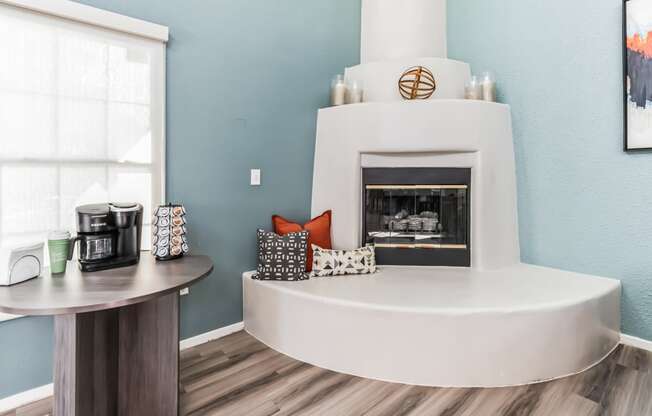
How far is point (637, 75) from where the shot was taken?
2.41 metres

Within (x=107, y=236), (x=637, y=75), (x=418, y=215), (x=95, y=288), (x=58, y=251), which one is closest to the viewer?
(x=95, y=288)

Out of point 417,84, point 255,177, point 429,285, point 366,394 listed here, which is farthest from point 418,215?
point 366,394

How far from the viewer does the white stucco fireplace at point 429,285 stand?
1982 millimetres

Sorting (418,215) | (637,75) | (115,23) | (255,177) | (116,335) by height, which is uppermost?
(115,23)

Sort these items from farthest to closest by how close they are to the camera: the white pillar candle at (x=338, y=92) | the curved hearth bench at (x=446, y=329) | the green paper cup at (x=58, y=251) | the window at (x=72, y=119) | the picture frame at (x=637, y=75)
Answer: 1. the white pillar candle at (x=338, y=92)
2. the picture frame at (x=637, y=75)
3. the curved hearth bench at (x=446, y=329)
4. the window at (x=72, y=119)
5. the green paper cup at (x=58, y=251)

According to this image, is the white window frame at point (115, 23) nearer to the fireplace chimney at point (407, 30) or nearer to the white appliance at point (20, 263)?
the white appliance at point (20, 263)

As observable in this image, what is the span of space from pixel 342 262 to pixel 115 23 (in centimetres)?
181

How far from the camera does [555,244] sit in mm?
2797

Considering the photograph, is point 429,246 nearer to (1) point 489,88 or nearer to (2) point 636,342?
(1) point 489,88

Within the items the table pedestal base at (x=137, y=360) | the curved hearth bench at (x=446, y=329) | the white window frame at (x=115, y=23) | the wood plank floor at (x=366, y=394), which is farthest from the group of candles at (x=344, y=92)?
the table pedestal base at (x=137, y=360)

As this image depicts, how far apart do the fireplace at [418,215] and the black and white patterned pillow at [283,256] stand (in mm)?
629

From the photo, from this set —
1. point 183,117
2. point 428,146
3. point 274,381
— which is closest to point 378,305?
point 274,381

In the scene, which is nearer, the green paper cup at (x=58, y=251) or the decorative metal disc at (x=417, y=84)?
the green paper cup at (x=58, y=251)

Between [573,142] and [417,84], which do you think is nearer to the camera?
[573,142]
